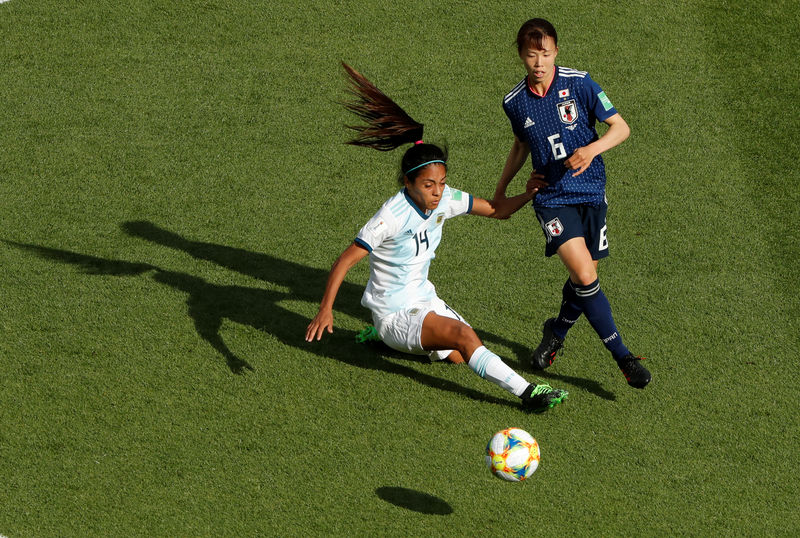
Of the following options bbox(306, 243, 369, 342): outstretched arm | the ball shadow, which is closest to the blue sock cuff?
bbox(306, 243, 369, 342): outstretched arm

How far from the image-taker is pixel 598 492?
614 cm

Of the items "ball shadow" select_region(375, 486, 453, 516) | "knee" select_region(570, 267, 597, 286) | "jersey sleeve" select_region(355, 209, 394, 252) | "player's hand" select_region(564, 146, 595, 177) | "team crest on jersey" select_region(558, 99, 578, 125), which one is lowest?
"ball shadow" select_region(375, 486, 453, 516)

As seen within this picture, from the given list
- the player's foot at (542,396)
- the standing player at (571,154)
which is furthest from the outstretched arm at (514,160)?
the player's foot at (542,396)

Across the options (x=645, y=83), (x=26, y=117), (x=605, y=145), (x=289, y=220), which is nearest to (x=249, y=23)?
(x=26, y=117)

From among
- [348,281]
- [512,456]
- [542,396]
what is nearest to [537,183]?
[542,396]

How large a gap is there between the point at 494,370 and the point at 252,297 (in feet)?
7.64

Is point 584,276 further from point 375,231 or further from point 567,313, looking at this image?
point 375,231

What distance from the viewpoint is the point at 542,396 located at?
6555 mm

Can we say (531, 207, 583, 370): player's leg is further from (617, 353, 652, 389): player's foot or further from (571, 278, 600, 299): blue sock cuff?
(617, 353, 652, 389): player's foot

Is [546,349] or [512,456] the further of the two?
[546,349]

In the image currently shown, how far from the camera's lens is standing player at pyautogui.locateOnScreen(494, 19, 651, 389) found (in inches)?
251

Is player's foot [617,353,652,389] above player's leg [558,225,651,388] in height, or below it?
below

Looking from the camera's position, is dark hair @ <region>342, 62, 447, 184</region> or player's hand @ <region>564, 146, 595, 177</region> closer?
player's hand @ <region>564, 146, 595, 177</region>

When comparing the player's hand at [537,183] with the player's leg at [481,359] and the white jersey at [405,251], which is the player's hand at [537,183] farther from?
the player's leg at [481,359]
